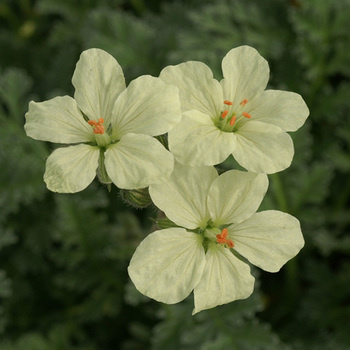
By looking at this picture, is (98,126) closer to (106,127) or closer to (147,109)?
(106,127)

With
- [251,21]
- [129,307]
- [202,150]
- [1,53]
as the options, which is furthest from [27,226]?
[202,150]

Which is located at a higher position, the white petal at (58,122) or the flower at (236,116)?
the flower at (236,116)

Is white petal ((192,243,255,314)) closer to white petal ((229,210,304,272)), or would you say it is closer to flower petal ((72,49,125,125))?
white petal ((229,210,304,272))

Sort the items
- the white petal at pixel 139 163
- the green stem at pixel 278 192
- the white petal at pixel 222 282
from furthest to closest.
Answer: the green stem at pixel 278 192 → the white petal at pixel 222 282 → the white petal at pixel 139 163

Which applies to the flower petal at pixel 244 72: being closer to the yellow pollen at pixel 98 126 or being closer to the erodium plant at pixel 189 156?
the erodium plant at pixel 189 156

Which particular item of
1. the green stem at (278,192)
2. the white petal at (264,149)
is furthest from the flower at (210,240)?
the green stem at (278,192)

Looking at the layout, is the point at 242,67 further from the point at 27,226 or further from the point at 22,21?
the point at 22,21

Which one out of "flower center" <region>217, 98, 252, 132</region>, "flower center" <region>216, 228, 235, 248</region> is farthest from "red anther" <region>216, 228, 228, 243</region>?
"flower center" <region>217, 98, 252, 132</region>

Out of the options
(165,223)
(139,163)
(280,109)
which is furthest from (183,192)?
(280,109)

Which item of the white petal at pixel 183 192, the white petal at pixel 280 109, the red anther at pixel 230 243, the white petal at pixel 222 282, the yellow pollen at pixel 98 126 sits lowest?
the white petal at pixel 222 282
